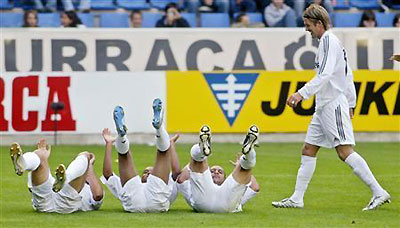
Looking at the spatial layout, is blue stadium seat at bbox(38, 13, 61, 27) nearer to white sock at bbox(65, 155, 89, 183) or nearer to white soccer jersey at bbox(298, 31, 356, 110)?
white soccer jersey at bbox(298, 31, 356, 110)

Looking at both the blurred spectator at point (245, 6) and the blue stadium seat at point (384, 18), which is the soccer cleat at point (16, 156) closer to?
the blurred spectator at point (245, 6)

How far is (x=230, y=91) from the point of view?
67.5 ft

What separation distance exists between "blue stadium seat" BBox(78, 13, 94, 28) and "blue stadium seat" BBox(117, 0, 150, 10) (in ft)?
4.04

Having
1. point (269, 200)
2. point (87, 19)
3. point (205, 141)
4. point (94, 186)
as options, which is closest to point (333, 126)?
point (269, 200)

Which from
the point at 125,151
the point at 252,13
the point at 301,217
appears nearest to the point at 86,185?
the point at 125,151

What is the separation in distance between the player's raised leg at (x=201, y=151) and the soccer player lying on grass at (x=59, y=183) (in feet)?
3.27

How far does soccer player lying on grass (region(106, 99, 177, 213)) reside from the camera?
37.2ft

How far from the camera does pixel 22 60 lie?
20.3 m

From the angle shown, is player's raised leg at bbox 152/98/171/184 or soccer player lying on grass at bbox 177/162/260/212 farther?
soccer player lying on grass at bbox 177/162/260/212

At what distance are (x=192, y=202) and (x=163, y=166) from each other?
Result: 54 centimetres

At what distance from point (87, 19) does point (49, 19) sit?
0.73m

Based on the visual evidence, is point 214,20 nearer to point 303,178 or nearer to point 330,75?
point 303,178

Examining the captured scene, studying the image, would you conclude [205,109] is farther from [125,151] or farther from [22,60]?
[125,151]

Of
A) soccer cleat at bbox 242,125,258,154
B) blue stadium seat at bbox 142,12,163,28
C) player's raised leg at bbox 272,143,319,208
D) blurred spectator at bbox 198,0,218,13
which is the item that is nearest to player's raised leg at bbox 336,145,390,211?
player's raised leg at bbox 272,143,319,208
